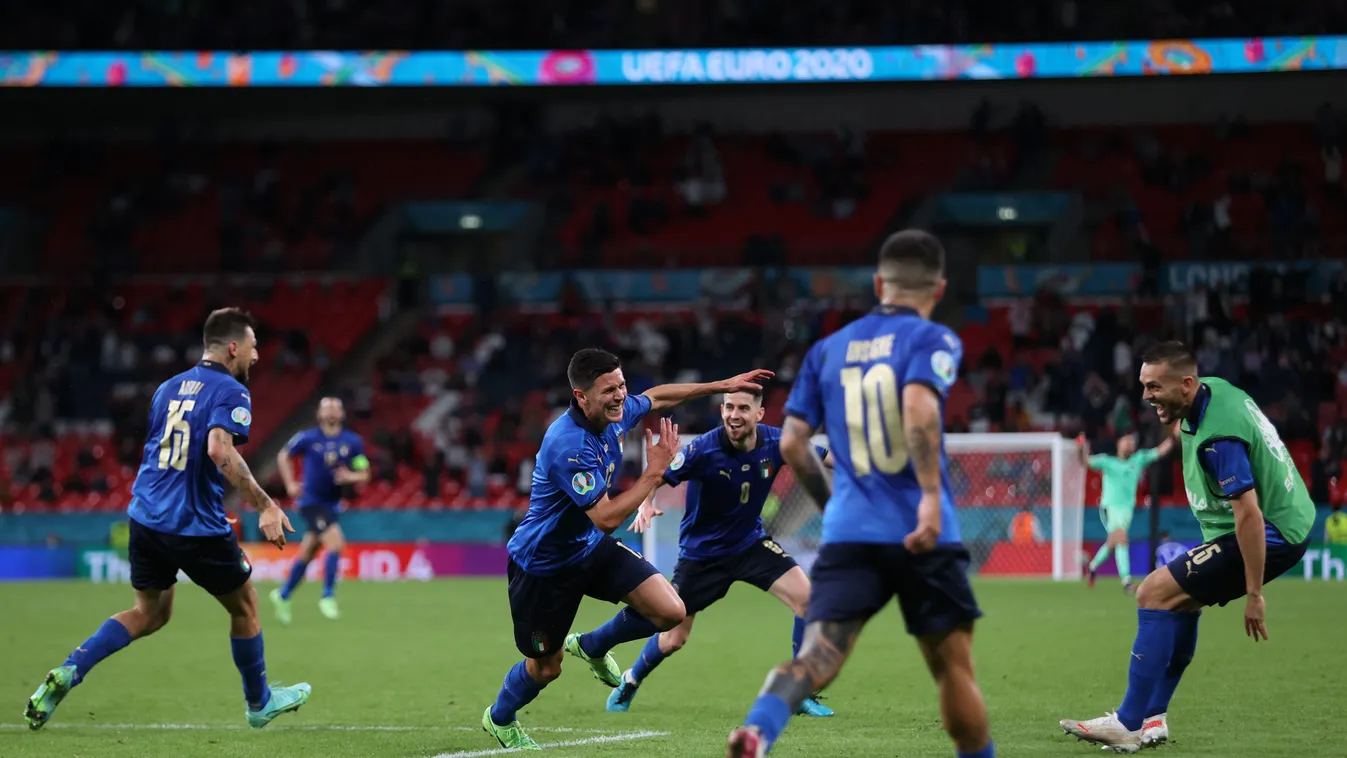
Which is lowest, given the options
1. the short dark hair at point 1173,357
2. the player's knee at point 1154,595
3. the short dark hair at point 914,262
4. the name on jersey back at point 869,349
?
the player's knee at point 1154,595

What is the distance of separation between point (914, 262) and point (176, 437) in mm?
4864

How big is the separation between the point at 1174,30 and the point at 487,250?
49.5 feet

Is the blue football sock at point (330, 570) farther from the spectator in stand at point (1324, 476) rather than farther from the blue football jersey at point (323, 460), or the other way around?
the spectator in stand at point (1324, 476)

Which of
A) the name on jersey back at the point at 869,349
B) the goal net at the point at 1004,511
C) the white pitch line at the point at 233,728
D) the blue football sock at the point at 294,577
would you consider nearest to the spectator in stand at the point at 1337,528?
the goal net at the point at 1004,511

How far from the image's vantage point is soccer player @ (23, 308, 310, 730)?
883cm

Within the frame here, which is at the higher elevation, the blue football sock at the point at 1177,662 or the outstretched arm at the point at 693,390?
the outstretched arm at the point at 693,390

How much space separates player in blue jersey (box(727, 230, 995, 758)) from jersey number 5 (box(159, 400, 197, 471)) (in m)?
4.35

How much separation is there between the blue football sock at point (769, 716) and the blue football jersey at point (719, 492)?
4457 mm

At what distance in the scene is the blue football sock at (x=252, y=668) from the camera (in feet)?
29.4

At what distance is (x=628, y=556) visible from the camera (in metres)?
8.41

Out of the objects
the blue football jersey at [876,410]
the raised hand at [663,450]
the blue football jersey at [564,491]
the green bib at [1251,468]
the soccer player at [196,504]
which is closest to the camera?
the blue football jersey at [876,410]

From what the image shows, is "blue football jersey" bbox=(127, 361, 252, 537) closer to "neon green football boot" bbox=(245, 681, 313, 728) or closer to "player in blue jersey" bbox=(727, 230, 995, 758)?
"neon green football boot" bbox=(245, 681, 313, 728)

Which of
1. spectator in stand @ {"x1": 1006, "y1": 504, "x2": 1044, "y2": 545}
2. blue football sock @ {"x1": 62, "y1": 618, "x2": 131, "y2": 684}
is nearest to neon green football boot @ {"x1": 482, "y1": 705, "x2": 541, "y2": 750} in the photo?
blue football sock @ {"x1": 62, "y1": 618, "x2": 131, "y2": 684}

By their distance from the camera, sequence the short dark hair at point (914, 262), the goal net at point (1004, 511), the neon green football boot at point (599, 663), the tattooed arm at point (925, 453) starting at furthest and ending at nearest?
the goal net at point (1004, 511)
the neon green football boot at point (599, 663)
the short dark hair at point (914, 262)
the tattooed arm at point (925, 453)
